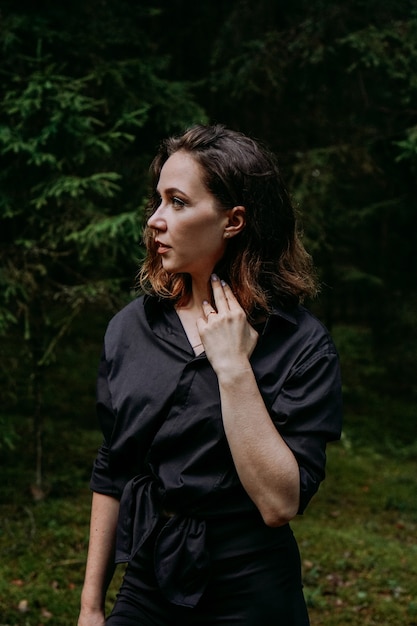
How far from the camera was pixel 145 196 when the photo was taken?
6328 mm

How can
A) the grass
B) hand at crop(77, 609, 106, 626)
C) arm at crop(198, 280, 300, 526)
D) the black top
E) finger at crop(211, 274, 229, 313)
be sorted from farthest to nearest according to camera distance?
the grass < hand at crop(77, 609, 106, 626) < finger at crop(211, 274, 229, 313) < the black top < arm at crop(198, 280, 300, 526)

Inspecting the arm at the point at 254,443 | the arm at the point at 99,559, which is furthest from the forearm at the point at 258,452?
the arm at the point at 99,559

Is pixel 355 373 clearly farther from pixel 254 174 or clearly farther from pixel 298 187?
pixel 254 174

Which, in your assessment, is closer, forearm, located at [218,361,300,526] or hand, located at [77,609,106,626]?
forearm, located at [218,361,300,526]

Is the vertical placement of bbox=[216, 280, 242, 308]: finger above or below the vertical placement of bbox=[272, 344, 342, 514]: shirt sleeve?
above

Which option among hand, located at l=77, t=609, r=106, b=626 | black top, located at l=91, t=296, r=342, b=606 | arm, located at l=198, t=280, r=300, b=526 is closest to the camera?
arm, located at l=198, t=280, r=300, b=526

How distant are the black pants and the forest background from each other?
5.34 feet

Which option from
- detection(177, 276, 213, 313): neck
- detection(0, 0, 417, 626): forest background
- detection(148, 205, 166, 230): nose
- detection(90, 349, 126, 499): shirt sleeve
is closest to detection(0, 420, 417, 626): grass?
detection(0, 0, 417, 626): forest background

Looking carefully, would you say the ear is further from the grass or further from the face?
the grass

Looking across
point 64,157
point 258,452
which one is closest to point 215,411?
point 258,452

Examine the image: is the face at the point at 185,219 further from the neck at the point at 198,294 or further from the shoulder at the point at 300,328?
the shoulder at the point at 300,328

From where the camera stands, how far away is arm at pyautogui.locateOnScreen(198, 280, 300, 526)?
1.83m

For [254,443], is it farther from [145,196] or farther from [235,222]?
[145,196]

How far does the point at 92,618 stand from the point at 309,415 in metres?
0.89
